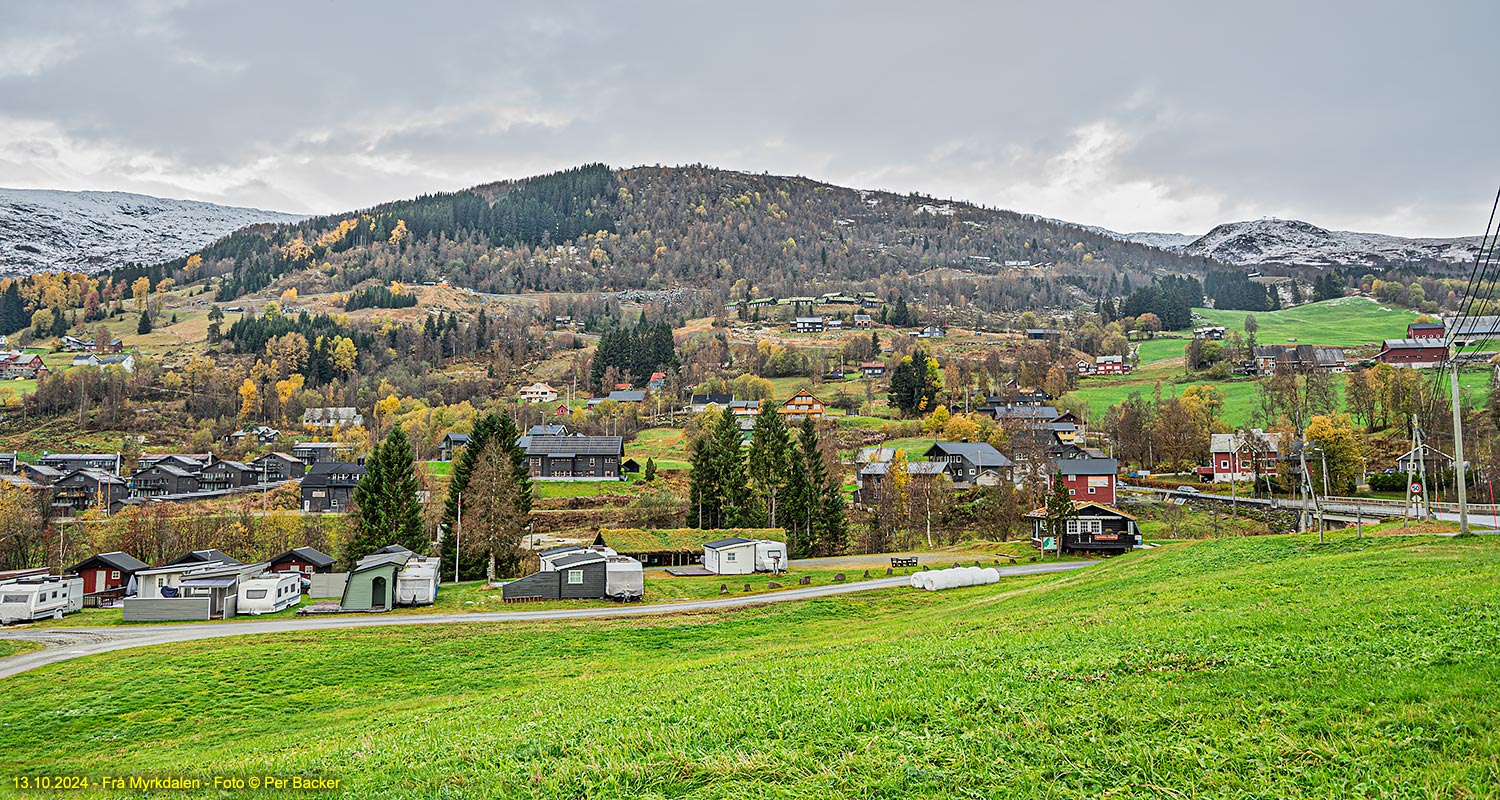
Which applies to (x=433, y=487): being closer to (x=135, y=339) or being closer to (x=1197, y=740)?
(x=1197, y=740)

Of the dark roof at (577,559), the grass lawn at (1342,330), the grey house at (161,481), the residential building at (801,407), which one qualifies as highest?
the grass lawn at (1342,330)

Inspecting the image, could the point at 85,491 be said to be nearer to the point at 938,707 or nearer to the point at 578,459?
the point at 578,459

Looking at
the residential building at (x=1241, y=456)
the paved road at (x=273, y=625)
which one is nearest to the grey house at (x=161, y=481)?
the paved road at (x=273, y=625)

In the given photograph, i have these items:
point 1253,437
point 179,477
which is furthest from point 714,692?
point 179,477

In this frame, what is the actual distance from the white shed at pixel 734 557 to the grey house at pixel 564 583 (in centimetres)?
1000

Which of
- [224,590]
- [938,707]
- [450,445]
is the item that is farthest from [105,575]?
[938,707]

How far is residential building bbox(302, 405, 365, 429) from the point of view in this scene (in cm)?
12912

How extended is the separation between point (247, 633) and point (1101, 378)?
437 ft

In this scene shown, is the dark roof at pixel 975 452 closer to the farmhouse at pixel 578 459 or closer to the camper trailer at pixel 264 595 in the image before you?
the farmhouse at pixel 578 459

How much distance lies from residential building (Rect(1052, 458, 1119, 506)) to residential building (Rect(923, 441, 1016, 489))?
18.5 ft

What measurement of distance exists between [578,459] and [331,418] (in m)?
62.9

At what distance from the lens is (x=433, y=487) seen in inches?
3044

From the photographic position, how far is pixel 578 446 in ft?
307

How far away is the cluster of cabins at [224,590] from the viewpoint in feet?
126
